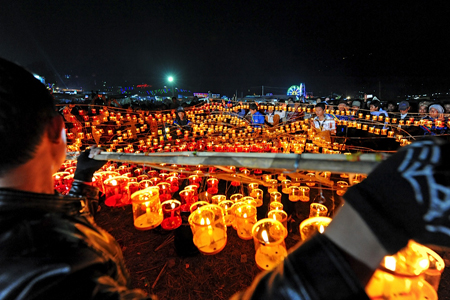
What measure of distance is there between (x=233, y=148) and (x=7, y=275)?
16.4 ft

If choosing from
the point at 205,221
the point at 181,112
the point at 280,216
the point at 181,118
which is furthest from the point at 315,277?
the point at 181,118

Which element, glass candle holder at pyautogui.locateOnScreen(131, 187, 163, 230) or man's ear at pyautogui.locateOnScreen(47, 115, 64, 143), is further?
glass candle holder at pyautogui.locateOnScreen(131, 187, 163, 230)

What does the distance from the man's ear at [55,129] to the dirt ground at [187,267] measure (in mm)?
2682

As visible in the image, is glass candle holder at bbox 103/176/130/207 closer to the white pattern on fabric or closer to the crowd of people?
the crowd of people

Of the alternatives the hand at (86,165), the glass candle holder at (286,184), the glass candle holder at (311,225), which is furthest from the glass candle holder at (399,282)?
the hand at (86,165)

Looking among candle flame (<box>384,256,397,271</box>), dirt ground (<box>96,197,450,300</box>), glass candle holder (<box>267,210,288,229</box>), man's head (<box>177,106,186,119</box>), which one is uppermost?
man's head (<box>177,106,186,119</box>)

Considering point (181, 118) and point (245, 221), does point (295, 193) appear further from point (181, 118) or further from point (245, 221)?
point (181, 118)

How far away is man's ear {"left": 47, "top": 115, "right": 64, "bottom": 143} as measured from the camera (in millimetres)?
883

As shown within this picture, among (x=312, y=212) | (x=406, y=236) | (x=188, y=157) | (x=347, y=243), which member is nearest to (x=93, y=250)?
(x=188, y=157)

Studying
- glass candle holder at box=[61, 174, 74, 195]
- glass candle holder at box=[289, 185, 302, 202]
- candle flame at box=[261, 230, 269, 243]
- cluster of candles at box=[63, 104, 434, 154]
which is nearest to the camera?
candle flame at box=[261, 230, 269, 243]

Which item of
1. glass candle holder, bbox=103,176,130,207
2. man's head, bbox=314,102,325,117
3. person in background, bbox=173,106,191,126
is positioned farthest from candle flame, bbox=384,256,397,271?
person in background, bbox=173,106,191,126

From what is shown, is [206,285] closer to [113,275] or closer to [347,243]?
[113,275]

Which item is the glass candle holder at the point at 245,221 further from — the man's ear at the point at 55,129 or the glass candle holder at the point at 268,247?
the man's ear at the point at 55,129

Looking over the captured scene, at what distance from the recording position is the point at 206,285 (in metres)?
2.72
